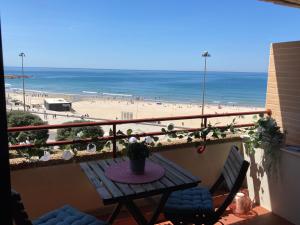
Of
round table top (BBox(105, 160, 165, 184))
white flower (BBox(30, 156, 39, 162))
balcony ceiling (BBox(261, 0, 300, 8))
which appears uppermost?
balcony ceiling (BBox(261, 0, 300, 8))

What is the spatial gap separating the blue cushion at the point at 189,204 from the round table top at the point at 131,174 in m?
0.26

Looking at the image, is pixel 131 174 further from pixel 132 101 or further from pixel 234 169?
pixel 132 101

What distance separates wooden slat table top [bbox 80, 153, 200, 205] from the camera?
5.51 feet

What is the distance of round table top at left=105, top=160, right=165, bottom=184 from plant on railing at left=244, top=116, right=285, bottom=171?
4.09 ft

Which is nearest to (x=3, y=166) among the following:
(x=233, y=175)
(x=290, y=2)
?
(x=233, y=175)

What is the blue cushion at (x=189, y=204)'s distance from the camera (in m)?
2.02

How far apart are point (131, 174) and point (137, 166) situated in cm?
7

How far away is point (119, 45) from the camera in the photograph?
53.2m

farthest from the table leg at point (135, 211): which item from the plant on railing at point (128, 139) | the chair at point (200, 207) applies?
the plant on railing at point (128, 139)

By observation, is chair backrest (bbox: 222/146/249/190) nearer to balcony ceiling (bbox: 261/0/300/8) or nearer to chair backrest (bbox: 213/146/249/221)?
chair backrest (bbox: 213/146/249/221)

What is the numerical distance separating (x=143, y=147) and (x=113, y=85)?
41904mm

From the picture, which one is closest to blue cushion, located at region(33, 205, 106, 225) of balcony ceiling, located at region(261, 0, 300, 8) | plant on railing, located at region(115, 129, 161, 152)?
plant on railing, located at region(115, 129, 161, 152)

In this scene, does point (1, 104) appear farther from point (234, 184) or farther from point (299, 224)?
point (299, 224)

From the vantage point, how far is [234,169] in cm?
222
